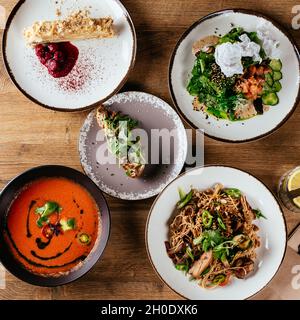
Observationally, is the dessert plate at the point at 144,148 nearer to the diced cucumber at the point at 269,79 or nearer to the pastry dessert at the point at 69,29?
the pastry dessert at the point at 69,29

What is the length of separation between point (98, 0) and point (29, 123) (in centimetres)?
72

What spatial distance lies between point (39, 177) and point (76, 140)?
290 mm

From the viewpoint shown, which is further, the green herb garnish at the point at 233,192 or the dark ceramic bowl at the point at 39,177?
the green herb garnish at the point at 233,192

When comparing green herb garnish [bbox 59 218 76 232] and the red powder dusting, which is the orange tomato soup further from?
the red powder dusting

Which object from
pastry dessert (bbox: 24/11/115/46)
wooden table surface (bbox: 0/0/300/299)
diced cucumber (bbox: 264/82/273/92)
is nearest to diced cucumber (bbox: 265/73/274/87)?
diced cucumber (bbox: 264/82/273/92)

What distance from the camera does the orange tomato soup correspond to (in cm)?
261

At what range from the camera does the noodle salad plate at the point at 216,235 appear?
103 inches

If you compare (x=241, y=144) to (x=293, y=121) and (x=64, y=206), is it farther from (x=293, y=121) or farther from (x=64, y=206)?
(x=64, y=206)

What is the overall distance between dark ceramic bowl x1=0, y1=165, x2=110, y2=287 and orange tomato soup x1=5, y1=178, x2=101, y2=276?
1.3 inches

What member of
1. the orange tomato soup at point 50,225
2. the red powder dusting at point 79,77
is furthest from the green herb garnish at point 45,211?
the red powder dusting at point 79,77

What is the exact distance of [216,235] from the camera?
2645 mm

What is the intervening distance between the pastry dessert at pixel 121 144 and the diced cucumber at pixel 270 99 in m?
0.68

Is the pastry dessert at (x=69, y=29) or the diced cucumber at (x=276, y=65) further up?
the pastry dessert at (x=69, y=29)

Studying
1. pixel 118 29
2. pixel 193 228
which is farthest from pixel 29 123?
pixel 193 228
